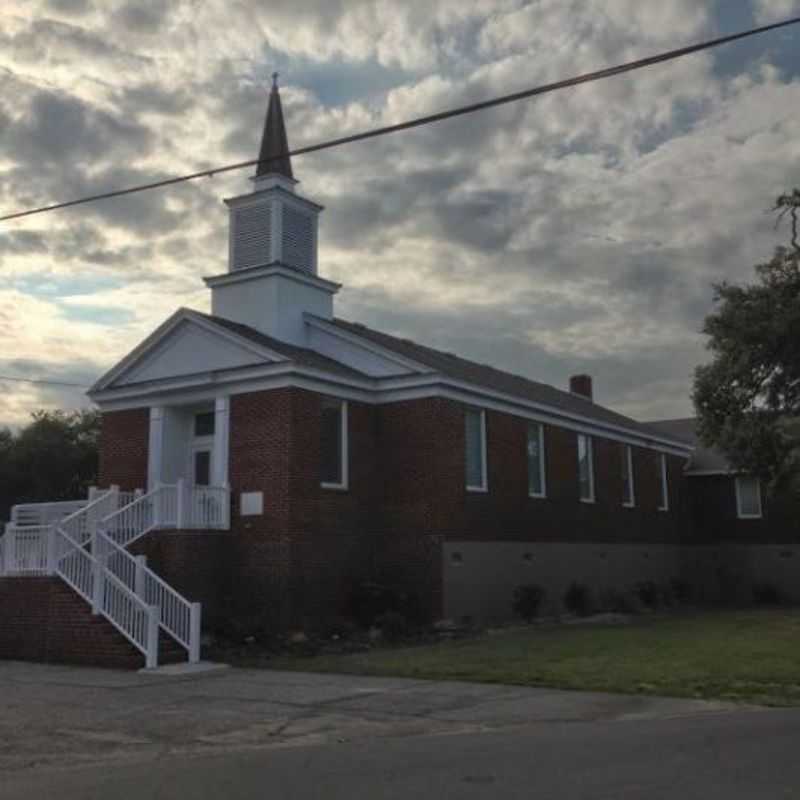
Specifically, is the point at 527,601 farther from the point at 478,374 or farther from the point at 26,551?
the point at 26,551

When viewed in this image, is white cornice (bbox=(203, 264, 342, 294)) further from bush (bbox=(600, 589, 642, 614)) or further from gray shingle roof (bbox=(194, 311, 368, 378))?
bush (bbox=(600, 589, 642, 614))

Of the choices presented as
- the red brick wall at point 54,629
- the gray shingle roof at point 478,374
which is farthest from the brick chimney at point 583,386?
the red brick wall at point 54,629

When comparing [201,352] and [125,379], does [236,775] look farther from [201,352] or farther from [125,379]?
[125,379]

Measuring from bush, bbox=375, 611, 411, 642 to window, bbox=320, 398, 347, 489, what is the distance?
313 centimetres

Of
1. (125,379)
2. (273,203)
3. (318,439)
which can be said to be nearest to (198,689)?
(318,439)

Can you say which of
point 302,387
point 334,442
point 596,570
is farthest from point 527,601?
point 302,387

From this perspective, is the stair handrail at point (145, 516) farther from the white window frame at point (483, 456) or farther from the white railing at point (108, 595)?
the white window frame at point (483, 456)

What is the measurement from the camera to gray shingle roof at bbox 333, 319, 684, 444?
81.2 feet

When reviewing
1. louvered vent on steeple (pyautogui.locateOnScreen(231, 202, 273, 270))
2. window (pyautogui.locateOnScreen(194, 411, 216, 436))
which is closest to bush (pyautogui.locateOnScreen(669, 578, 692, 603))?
window (pyautogui.locateOnScreen(194, 411, 216, 436))

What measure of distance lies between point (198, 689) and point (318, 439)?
8332mm

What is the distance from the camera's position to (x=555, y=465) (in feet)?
90.9

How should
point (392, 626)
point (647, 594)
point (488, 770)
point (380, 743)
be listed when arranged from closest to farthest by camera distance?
1. point (488, 770)
2. point (380, 743)
3. point (392, 626)
4. point (647, 594)

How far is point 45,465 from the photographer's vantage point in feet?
160

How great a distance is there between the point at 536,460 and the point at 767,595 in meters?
12.6
